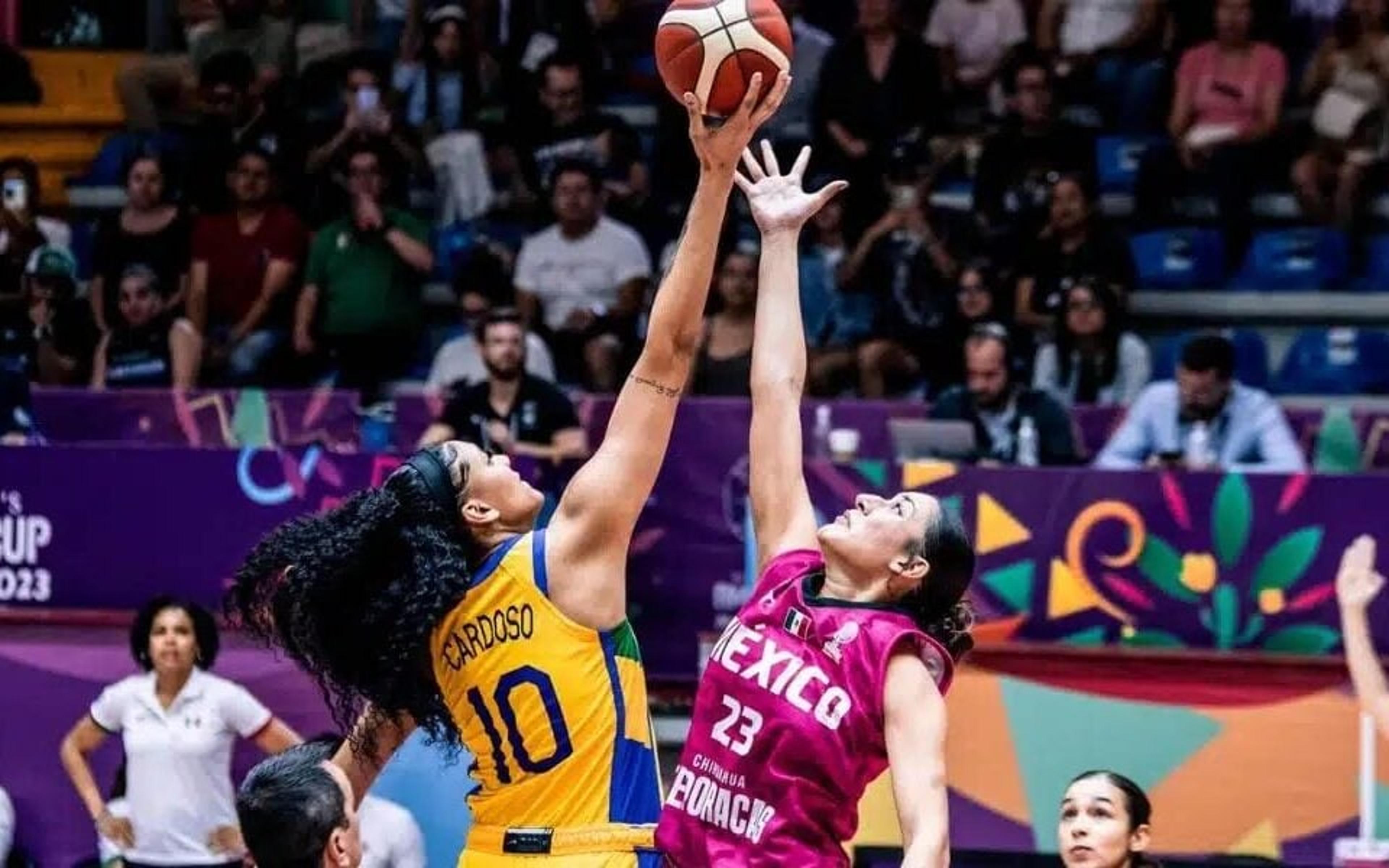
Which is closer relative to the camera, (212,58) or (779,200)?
(779,200)

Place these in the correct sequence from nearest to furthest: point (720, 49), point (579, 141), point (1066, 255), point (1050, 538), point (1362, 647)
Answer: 1. point (720, 49)
2. point (1362, 647)
3. point (1050, 538)
4. point (1066, 255)
5. point (579, 141)

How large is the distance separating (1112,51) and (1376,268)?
1876 millimetres

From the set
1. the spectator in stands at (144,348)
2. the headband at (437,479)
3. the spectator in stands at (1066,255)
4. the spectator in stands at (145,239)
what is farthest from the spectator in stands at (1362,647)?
the spectator in stands at (145,239)

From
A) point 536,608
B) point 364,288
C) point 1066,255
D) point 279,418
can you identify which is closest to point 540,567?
point 536,608

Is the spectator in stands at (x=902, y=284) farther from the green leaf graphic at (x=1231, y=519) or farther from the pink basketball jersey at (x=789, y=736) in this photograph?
the pink basketball jersey at (x=789, y=736)

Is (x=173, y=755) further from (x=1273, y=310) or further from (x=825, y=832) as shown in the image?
(x=1273, y=310)

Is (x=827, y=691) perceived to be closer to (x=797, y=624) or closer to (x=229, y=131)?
(x=797, y=624)

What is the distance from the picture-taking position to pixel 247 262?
527 inches

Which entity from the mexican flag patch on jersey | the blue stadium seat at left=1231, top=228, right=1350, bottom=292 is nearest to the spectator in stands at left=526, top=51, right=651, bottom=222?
the blue stadium seat at left=1231, top=228, right=1350, bottom=292

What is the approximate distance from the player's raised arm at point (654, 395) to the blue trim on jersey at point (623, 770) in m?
0.10

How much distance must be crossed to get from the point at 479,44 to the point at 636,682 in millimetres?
9782

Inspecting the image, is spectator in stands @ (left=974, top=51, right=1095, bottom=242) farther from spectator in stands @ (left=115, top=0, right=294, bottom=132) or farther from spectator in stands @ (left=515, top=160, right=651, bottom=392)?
spectator in stands @ (left=115, top=0, right=294, bottom=132)

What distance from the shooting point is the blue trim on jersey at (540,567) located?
5.01 m

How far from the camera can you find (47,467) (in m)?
10.2
